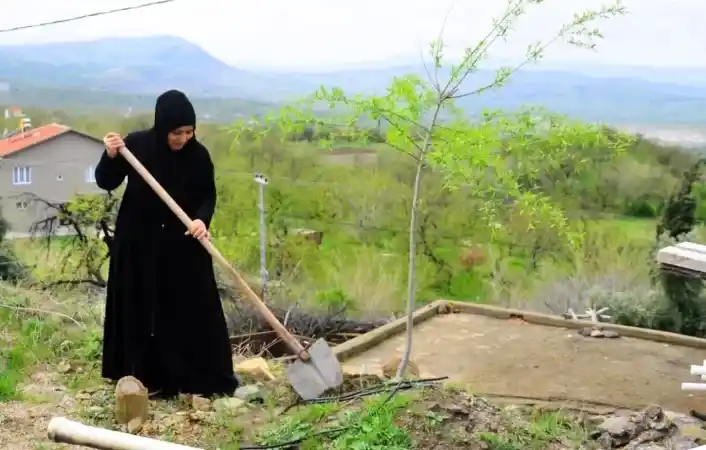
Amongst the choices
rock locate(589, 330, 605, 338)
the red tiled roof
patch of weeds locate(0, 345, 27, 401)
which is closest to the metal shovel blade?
patch of weeds locate(0, 345, 27, 401)

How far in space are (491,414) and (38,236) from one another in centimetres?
450

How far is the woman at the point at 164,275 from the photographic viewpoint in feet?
13.4

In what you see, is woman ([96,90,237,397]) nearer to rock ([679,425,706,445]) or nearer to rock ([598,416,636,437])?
rock ([598,416,636,437])

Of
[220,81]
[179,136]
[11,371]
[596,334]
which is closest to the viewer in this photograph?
[179,136]

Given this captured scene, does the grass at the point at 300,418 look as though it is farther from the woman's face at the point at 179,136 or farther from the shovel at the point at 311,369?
the woman's face at the point at 179,136

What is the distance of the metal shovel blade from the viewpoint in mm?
4203

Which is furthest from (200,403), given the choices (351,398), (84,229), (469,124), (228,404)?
(84,229)

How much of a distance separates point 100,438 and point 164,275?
1.62 meters

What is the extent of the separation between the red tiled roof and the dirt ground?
119 inches

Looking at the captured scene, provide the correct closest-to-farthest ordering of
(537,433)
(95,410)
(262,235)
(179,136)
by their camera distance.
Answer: (537,433), (179,136), (95,410), (262,235)

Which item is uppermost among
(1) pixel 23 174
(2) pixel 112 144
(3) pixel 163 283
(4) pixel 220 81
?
(4) pixel 220 81

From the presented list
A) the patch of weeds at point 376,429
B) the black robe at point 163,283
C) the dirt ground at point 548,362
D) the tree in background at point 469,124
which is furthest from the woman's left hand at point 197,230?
the dirt ground at point 548,362

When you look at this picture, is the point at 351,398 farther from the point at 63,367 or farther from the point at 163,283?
the point at 63,367

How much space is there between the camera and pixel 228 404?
422 centimetres
